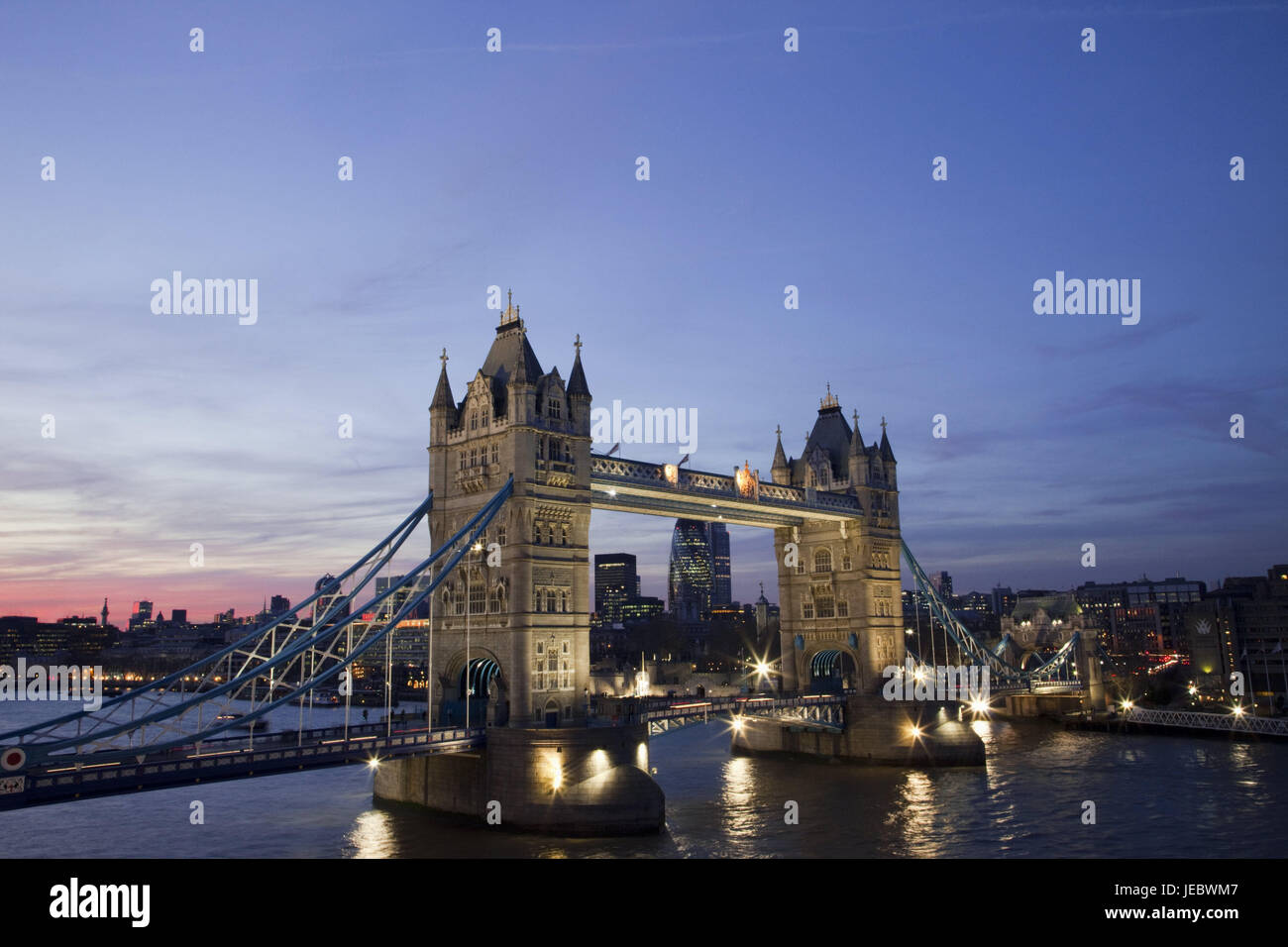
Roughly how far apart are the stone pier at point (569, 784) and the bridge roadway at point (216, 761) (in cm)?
207

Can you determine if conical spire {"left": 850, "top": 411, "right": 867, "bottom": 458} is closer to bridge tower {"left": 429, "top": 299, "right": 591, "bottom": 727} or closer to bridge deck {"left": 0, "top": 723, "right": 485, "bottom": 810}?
bridge tower {"left": 429, "top": 299, "right": 591, "bottom": 727}

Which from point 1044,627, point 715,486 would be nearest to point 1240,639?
point 1044,627

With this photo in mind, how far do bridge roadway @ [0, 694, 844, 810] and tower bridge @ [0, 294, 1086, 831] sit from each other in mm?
73

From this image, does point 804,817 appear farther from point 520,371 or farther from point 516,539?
point 520,371

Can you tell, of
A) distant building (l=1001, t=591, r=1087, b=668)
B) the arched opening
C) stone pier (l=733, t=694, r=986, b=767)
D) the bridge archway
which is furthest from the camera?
distant building (l=1001, t=591, r=1087, b=668)

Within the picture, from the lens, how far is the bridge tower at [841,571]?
259 feet

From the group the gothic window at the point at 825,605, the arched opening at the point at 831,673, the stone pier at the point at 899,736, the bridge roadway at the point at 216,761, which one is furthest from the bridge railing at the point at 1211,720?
the bridge roadway at the point at 216,761

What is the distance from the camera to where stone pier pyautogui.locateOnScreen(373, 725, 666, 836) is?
149 feet

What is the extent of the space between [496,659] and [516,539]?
6.44 meters

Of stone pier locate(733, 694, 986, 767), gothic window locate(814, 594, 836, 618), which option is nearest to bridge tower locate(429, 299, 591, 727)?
stone pier locate(733, 694, 986, 767)

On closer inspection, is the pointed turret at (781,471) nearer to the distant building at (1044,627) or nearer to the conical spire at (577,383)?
the conical spire at (577,383)

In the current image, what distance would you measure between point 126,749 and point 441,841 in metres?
15.7
